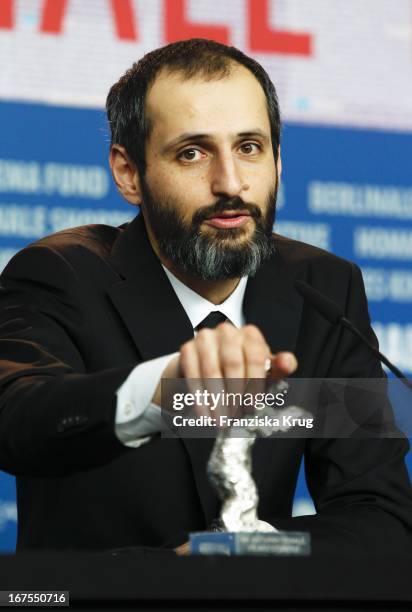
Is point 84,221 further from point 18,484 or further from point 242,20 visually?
point 18,484

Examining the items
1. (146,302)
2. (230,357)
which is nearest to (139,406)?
(230,357)

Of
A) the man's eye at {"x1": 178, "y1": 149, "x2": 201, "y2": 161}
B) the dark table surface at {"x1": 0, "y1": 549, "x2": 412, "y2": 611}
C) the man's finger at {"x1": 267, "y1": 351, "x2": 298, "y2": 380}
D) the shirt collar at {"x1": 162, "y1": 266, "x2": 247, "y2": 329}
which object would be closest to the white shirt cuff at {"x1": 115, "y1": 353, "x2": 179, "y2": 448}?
the man's finger at {"x1": 267, "y1": 351, "x2": 298, "y2": 380}

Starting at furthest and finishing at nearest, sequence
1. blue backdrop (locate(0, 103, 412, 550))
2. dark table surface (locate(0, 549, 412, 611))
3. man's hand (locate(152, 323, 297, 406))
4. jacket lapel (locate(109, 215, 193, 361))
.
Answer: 1. blue backdrop (locate(0, 103, 412, 550))
2. jacket lapel (locate(109, 215, 193, 361))
3. man's hand (locate(152, 323, 297, 406))
4. dark table surface (locate(0, 549, 412, 611))

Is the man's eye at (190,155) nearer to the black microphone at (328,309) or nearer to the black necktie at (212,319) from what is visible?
the black necktie at (212,319)

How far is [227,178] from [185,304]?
0.31 metres

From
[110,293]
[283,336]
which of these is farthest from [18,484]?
[283,336]

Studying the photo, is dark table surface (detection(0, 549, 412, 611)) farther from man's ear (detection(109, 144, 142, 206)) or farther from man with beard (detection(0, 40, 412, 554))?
man's ear (detection(109, 144, 142, 206))

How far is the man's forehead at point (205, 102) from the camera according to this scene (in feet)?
7.64

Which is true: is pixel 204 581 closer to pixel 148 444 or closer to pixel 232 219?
pixel 148 444

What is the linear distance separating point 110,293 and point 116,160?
47 cm

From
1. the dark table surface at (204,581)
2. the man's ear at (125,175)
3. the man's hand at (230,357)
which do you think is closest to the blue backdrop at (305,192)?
the man's ear at (125,175)

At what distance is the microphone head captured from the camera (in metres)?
1.74

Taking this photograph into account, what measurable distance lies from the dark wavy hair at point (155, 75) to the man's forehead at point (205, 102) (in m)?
0.02

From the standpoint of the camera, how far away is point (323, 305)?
5.78 feet
